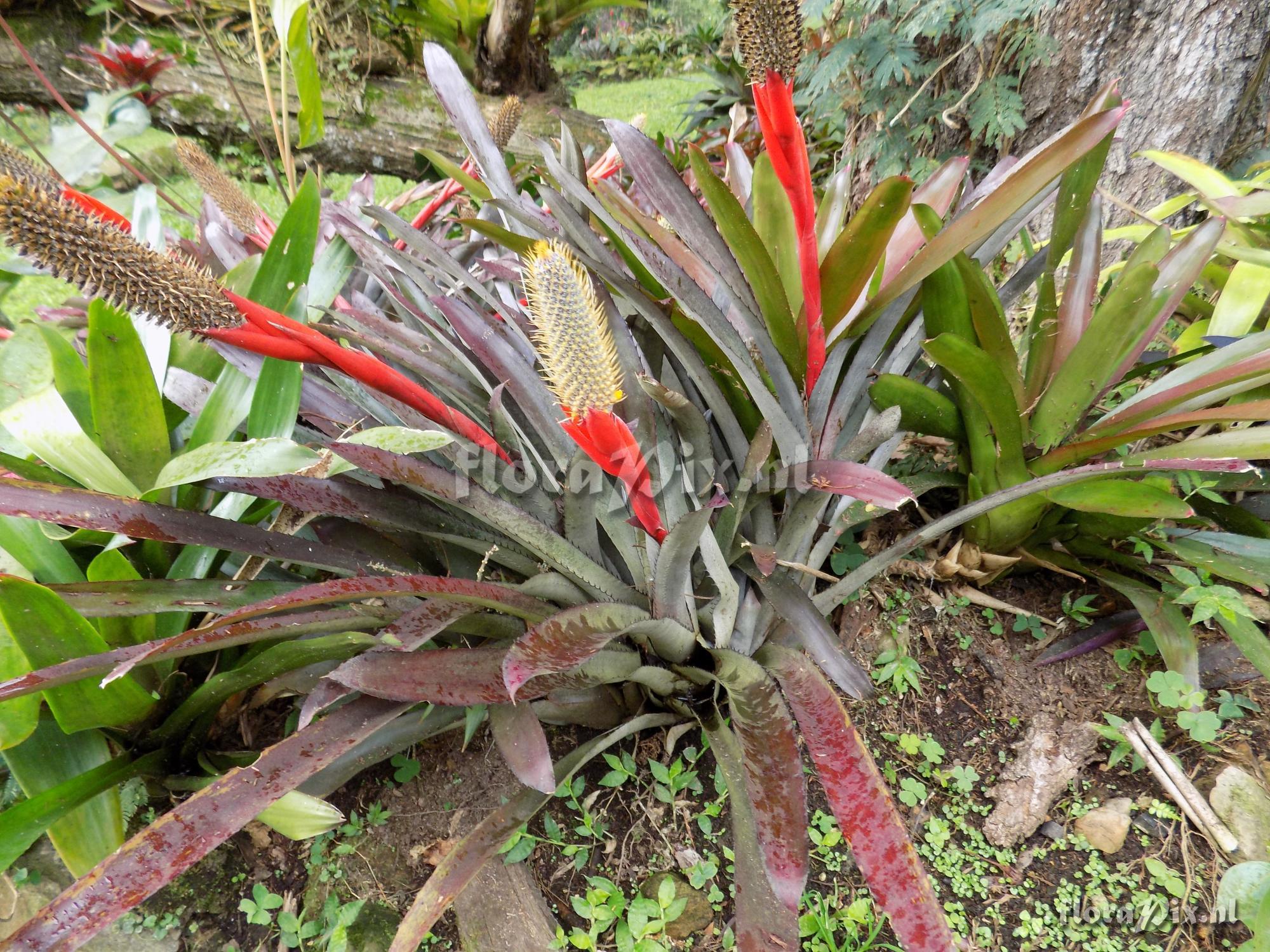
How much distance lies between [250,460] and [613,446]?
1.53 ft

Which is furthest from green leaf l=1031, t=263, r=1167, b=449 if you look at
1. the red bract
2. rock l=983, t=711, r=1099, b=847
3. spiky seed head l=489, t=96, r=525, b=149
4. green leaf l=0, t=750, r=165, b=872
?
the red bract

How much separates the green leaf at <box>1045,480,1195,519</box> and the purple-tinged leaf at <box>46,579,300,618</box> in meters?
1.27

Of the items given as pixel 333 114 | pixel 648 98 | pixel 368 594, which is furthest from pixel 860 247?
pixel 648 98

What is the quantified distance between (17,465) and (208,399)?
28 centimetres

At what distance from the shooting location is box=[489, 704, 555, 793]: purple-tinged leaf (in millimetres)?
861

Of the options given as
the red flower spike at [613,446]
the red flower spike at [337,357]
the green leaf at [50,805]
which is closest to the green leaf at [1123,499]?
the red flower spike at [613,446]

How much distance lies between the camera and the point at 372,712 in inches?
36.6

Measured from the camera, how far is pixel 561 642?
32.4 inches

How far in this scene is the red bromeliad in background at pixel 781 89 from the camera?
0.82 m

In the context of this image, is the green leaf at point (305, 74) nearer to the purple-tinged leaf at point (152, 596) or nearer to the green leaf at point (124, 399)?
the green leaf at point (124, 399)

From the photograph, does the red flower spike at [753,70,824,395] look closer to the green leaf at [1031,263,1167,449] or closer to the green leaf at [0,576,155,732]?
the green leaf at [1031,263,1167,449]

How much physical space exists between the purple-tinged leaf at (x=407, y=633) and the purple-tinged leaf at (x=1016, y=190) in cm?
82

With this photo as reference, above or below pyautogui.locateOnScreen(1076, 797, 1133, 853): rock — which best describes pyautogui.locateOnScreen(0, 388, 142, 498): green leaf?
above

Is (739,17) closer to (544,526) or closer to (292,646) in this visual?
(544,526)
